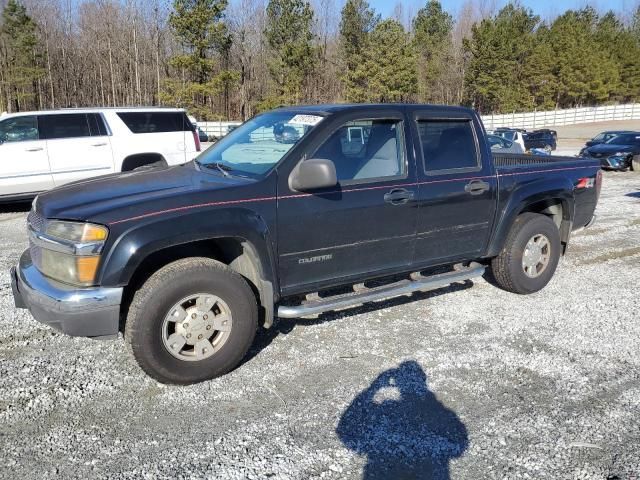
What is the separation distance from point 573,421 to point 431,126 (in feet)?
8.22

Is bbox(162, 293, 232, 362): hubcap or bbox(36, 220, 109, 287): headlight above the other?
bbox(36, 220, 109, 287): headlight

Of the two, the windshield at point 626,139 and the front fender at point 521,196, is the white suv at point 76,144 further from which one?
the windshield at point 626,139

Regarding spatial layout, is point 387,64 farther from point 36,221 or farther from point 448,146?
point 36,221

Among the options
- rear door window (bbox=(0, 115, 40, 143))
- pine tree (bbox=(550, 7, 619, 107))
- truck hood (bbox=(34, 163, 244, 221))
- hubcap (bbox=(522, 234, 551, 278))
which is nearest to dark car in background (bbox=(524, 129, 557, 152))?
hubcap (bbox=(522, 234, 551, 278))

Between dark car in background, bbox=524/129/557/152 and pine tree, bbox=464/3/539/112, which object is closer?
dark car in background, bbox=524/129/557/152

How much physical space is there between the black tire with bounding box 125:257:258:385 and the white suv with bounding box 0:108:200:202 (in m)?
7.14

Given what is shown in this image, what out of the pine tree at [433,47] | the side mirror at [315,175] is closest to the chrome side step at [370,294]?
the side mirror at [315,175]

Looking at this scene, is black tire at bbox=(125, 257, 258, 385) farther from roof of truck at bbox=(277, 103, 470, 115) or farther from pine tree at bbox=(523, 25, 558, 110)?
pine tree at bbox=(523, 25, 558, 110)

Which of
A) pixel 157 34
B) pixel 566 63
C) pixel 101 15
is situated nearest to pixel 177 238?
pixel 157 34

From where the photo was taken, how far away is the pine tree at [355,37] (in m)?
45.7

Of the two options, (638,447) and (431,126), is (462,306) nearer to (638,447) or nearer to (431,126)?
(431,126)

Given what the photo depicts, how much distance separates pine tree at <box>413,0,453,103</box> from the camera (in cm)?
6166

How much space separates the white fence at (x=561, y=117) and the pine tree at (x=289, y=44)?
56.0 feet

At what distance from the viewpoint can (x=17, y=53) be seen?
43.0 m
